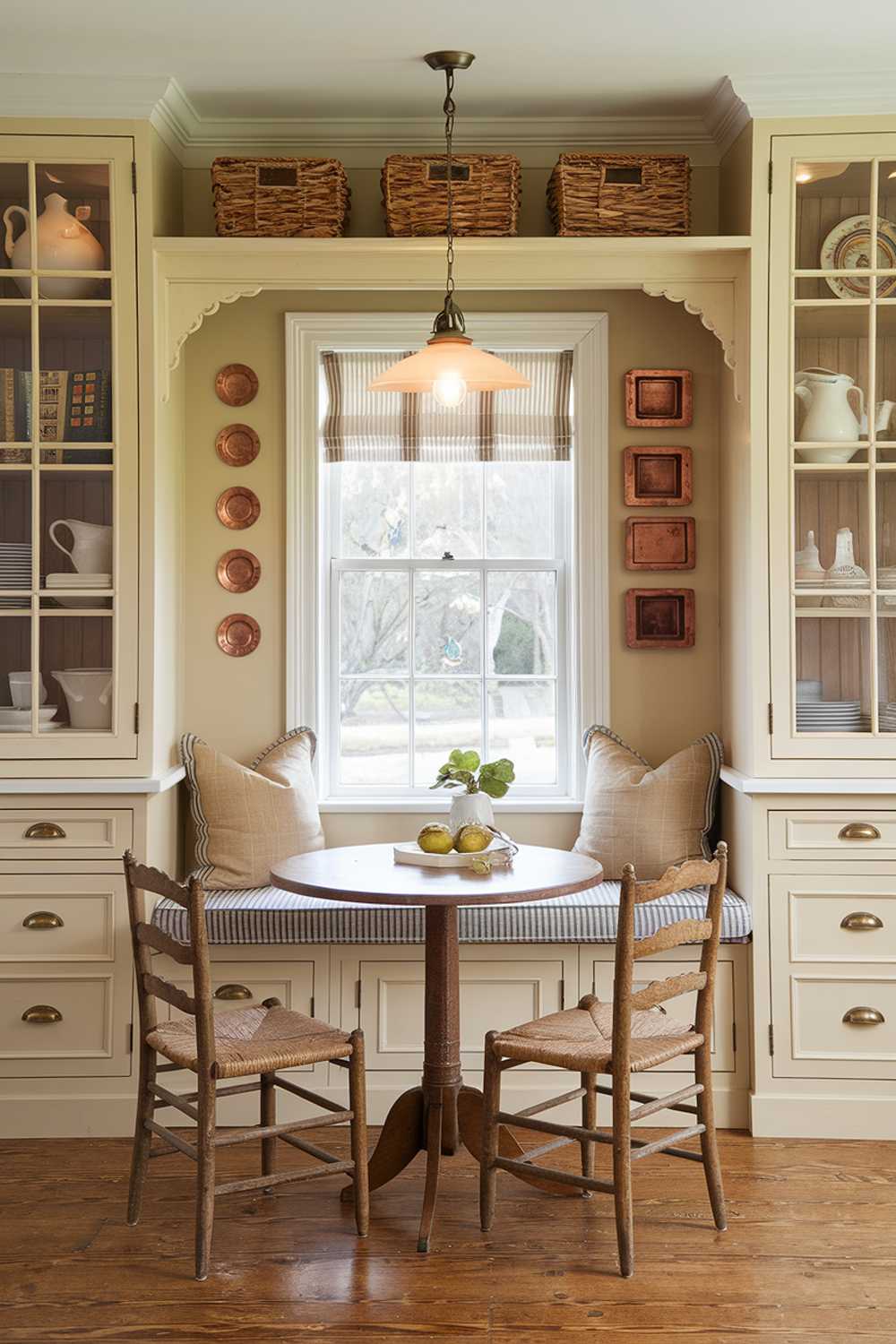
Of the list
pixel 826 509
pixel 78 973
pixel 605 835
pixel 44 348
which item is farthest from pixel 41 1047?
pixel 826 509

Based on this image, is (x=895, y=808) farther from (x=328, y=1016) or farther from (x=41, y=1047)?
(x=41, y=1047)

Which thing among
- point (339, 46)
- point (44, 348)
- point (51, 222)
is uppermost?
point (339, 46)

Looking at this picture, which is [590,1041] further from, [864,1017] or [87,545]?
[87,545]

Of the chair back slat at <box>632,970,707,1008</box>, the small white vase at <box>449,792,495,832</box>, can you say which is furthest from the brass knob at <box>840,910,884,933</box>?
the small white vase at <box>449,792,495,832</box>

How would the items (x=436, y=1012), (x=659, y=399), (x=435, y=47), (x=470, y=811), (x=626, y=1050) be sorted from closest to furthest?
(x=626, y=1050)
(x=436, y=1012)
(x=470, y=811)
(x=435, y=47)
(x=659, y=399)

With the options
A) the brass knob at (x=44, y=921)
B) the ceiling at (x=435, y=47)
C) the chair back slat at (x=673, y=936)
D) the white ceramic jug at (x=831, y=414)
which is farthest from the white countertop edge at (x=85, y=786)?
the white ceramic jug at (x=831, y=414)

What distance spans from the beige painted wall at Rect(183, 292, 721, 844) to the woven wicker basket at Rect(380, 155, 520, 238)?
16.7 inches

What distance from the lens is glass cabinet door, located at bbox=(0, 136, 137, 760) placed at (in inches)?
148

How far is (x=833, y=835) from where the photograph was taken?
373 centimetres

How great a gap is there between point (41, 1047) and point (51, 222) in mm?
2436

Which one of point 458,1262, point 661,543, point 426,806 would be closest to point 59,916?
point 426,806

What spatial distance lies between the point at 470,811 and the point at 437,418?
4.96 feet

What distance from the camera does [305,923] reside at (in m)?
3.72

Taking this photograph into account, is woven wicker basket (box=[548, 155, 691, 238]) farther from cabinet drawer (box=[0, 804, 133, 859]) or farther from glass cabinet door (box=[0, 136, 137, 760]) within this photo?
cabinet drawer (box=[0, 804, 133, 859])
